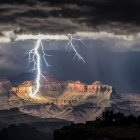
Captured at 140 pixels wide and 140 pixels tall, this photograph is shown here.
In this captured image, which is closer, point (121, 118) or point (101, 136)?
point (101, 136)

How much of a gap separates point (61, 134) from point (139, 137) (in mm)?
44304

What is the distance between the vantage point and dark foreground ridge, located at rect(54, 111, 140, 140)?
154 metres

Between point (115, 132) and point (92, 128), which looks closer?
point (115, 132)

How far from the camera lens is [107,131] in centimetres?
16575

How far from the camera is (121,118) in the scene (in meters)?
195

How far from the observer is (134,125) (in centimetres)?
17788

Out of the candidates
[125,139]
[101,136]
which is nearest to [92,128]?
[101,136]

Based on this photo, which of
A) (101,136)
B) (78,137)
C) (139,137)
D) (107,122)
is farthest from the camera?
(107,122)

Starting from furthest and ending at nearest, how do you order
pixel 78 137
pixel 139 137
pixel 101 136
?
1. pixel 78 137
2. pixel 101 136
3. pixel 139 137

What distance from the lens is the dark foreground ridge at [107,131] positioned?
154m

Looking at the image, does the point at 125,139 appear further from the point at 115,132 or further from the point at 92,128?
the point at 92,128

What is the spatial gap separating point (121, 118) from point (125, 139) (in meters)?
49.3

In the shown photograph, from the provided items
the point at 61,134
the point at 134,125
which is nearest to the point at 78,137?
the point at 61,134

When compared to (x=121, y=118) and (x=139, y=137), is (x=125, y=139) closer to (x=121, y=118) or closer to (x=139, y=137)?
(x=139, y=137)
